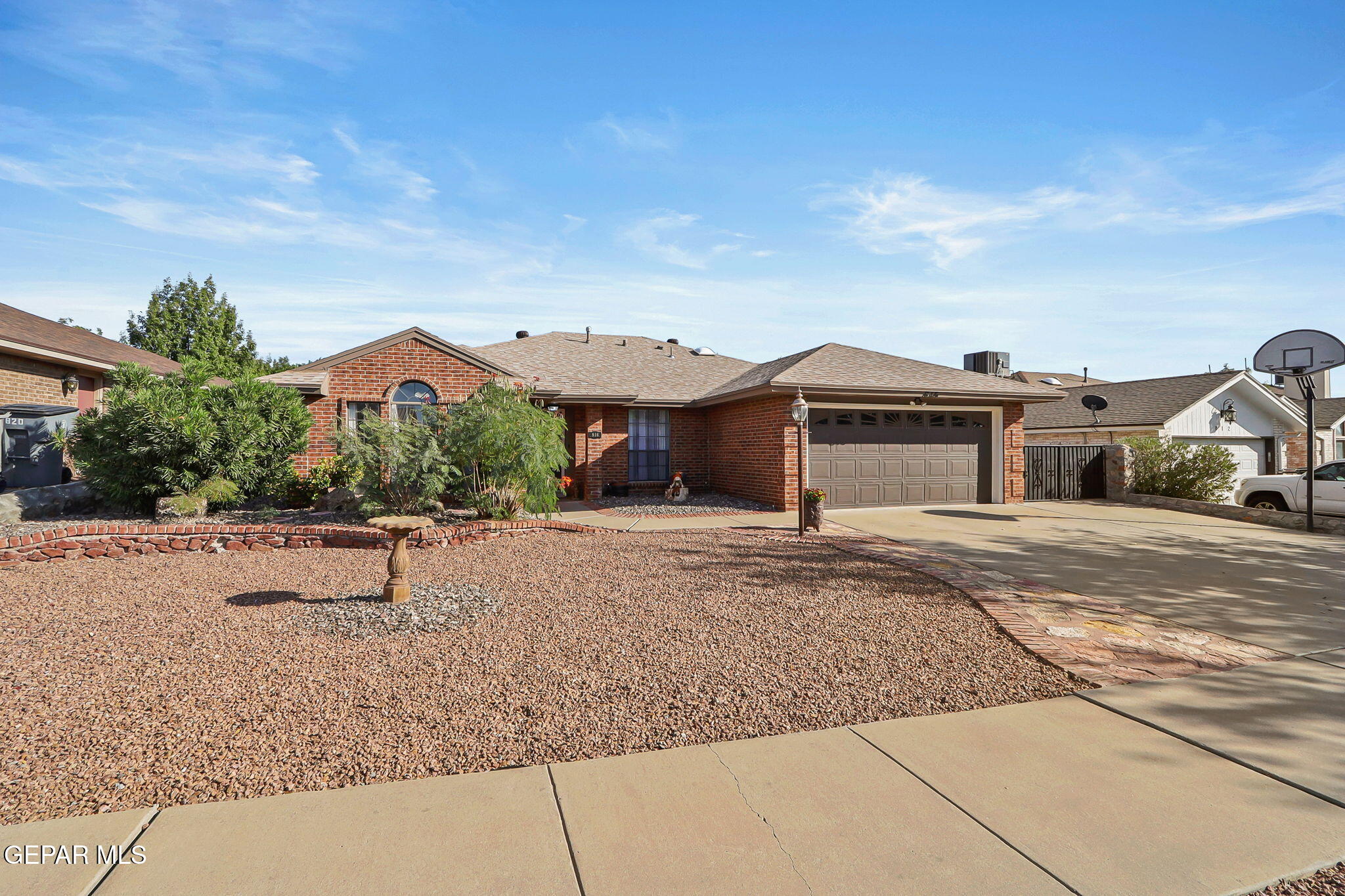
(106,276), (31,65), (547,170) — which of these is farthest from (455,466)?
(106,276)

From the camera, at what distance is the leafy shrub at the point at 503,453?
Answer: 9.65 m

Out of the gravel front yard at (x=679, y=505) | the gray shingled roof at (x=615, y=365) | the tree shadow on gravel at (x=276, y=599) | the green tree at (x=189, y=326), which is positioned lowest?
the tree shadow on gravel at (x=276, y=599)

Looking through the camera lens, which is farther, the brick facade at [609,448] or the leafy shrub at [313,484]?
the brick facade at [609,448]

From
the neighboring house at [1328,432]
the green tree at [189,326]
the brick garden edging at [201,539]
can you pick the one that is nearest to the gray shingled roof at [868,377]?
the brick garden edging at [201,539]

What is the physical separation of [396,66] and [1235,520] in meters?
17.6

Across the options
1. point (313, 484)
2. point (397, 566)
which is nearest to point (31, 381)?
point (313, 484)

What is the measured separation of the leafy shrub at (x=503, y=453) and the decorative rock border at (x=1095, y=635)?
18.6ft

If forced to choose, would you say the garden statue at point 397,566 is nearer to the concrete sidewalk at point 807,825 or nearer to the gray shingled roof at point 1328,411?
the concrete sidewalk at point 807,825

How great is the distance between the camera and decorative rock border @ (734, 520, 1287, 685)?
14.2 ft

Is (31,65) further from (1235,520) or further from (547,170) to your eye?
(1235,520)

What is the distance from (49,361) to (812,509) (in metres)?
16.4

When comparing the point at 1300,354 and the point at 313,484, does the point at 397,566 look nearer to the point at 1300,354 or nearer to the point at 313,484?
the point at 313,484

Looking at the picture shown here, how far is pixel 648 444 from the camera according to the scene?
16062 millimetres

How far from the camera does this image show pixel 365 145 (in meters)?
10.6
